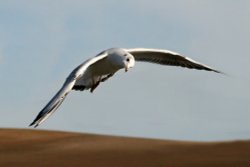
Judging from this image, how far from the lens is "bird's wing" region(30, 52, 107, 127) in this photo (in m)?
12.6

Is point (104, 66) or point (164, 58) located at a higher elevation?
point (164, 58)

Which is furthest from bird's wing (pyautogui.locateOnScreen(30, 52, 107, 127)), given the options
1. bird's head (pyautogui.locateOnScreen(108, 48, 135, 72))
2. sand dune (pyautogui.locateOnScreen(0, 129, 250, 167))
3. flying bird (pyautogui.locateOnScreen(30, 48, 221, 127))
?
sand dune (pyautogui.locateOnScreen(0, 129, 250, 167))

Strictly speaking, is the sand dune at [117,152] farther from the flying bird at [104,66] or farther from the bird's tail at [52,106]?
the bird's tail at [52,106]

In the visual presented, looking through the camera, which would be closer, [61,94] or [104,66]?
[61,94]

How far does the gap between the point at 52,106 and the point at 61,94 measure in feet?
1.70

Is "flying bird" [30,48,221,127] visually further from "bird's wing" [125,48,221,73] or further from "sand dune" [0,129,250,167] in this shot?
"sand dune" [0,129,250,167]

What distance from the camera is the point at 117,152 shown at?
1761 cm

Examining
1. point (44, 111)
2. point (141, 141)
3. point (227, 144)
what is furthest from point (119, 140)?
point (44, 111)

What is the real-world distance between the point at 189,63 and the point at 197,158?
2963 mm

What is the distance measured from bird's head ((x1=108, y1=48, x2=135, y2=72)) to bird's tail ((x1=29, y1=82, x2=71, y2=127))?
5.84ft

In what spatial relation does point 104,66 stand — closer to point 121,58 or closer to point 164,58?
point 121,58

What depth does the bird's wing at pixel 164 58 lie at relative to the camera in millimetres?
17219

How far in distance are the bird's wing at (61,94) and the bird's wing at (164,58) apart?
2.23m

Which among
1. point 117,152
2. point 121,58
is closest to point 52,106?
point 121,58
